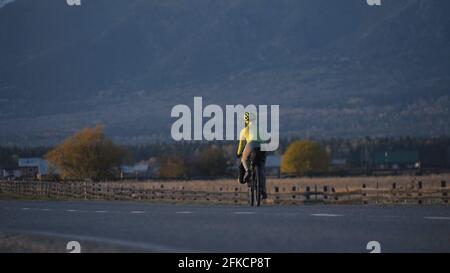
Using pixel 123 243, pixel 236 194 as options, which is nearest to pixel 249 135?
pixel 123 243

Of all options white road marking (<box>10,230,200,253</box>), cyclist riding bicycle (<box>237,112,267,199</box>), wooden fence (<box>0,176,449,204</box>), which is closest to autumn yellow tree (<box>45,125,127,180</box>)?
wooden fence (<box>0,176,449,204</box>)

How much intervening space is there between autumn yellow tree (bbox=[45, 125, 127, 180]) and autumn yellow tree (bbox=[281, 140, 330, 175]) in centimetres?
5220

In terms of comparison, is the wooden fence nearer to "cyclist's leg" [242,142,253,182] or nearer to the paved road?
"cyclist's leg" [242,142,253,182]

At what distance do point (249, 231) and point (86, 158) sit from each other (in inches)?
2900

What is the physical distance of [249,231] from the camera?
14.4m

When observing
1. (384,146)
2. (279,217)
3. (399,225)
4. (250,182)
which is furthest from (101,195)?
(384,146)

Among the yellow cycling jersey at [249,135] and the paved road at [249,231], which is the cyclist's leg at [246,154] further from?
the paved road at [249,231]

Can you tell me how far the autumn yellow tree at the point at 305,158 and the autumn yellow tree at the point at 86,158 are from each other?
171 ft

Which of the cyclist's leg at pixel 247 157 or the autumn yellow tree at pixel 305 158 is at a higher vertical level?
the autumn yellow tree at pixel 305 158

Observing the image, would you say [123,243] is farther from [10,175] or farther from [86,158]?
[10,175]

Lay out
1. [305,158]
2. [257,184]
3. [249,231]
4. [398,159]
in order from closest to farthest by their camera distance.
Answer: [249,231] → [257,184] → [305,158] → [398,159]

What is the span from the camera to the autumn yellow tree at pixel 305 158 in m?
139

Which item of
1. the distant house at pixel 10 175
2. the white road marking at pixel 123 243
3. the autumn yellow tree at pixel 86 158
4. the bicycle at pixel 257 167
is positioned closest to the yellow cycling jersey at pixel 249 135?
the bicycle at pixel 257 167
